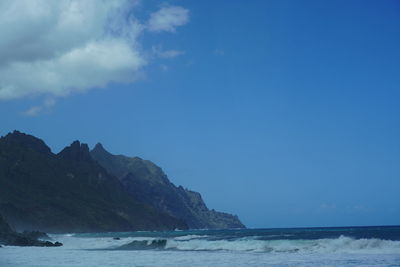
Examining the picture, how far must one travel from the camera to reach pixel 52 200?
6486 inches

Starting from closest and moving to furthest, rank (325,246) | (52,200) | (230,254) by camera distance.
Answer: (230,254), (325,246), (52,200)

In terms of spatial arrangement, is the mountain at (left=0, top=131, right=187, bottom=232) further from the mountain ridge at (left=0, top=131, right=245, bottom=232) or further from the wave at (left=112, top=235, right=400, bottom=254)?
the wave at (left=112, top=235, right=400, bottom=254)

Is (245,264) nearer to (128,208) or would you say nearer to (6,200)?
(6,200)

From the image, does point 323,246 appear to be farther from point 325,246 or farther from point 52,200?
point 52,200

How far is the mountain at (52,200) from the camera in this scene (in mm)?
149625

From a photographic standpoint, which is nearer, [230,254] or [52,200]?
[230,254]

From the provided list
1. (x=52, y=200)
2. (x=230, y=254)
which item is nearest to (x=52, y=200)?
(x=52, y=200)

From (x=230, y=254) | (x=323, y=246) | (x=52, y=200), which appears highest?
(x=52, y=200)

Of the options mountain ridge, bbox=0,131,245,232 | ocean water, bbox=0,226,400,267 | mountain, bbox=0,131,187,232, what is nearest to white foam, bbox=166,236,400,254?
ocean water, bbox=0,226,400,267

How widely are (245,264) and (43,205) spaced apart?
142m

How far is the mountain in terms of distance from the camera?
150m

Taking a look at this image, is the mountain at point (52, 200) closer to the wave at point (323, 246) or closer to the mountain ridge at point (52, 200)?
the mountain ridge at point (52, 200)

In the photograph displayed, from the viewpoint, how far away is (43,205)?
158375 millimetres

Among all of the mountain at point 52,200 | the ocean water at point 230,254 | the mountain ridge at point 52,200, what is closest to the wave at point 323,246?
the ocean water at point 230,254
